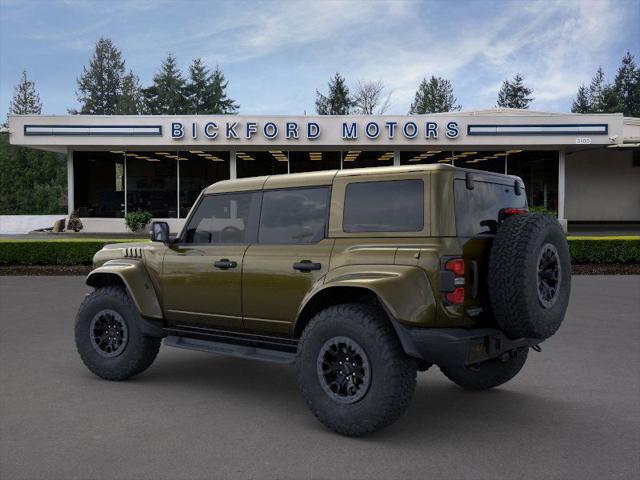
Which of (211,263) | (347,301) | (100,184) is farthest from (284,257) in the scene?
(100,184)

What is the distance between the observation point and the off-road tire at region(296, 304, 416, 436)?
418 centimetres

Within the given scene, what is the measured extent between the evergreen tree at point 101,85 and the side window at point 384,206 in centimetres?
8078

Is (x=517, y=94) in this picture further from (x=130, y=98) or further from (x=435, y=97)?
(x=130, y=98)

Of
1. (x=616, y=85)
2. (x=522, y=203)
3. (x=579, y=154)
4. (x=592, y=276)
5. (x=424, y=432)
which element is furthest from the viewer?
(x=616, y=85)

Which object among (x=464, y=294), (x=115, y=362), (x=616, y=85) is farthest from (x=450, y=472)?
(x=616, y=85)

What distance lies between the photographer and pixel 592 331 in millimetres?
8133

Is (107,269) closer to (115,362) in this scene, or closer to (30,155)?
(115,362)

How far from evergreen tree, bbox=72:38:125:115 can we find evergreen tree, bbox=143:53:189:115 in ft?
32.0

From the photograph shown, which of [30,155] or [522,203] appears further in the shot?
[30,155]

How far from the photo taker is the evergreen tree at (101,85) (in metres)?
79.4

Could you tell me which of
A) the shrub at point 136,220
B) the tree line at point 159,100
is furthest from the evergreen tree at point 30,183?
the shrub at point 136,220

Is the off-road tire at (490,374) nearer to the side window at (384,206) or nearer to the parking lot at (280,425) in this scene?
the parking lot at (280,425)

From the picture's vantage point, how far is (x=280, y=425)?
4.64 meters

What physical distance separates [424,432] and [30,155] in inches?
2455
